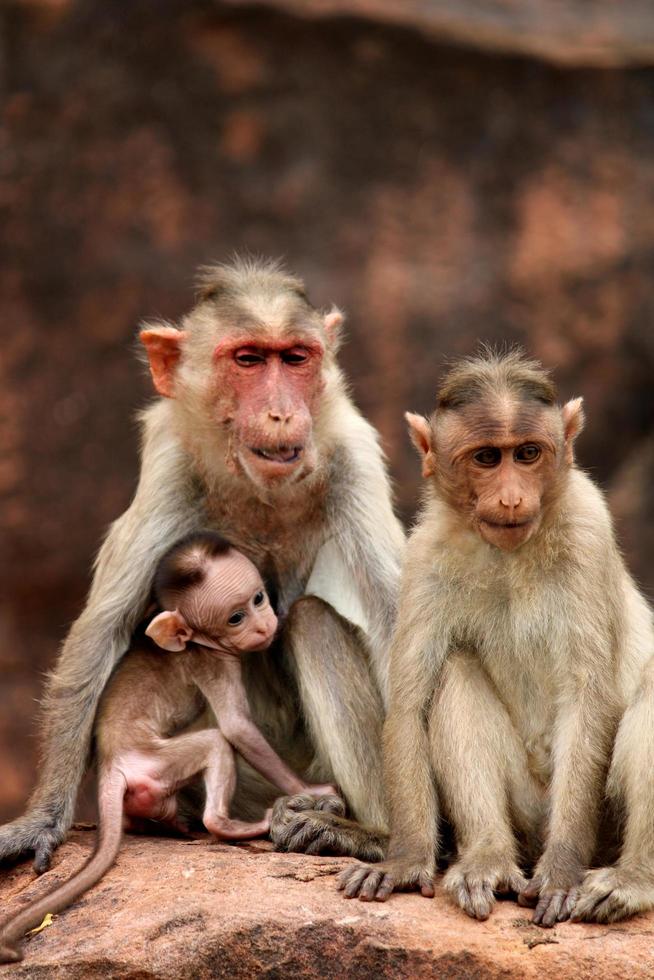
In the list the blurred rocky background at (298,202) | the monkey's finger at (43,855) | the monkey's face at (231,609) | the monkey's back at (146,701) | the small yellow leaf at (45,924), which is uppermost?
the blurred rocky background at (298,202)

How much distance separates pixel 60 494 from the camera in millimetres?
16297

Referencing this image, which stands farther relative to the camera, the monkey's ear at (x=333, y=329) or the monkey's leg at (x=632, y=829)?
the monkey's ear at (x=333, y=329)

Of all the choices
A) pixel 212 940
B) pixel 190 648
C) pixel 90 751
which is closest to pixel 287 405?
pixel 190 648

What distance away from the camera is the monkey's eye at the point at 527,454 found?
766 cm

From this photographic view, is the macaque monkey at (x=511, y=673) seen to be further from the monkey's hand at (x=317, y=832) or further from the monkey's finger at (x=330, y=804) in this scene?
the monkey's finger at (x=330, y=804)

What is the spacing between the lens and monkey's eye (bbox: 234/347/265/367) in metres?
8.98

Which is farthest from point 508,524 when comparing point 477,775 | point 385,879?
point 385,879

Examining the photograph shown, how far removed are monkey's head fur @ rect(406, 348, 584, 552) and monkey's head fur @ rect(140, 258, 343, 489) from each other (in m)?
1.05

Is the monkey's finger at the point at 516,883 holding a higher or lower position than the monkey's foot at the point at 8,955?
higher

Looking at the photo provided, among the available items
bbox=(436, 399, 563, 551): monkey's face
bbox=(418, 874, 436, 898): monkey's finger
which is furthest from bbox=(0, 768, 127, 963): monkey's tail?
bbox=(436, 399, 563, 551): monkey's face

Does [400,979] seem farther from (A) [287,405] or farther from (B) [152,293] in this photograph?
(B) [152,293]

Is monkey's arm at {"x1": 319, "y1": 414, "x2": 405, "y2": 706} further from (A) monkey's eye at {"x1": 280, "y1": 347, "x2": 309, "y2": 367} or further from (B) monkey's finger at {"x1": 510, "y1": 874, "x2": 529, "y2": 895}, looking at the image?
(B) monkey's finger at {"x1": 510, "y1": 874, "x2": 529, "y2": 895}

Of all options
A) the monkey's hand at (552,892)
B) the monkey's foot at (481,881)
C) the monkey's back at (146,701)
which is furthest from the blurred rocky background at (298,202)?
the monkey's hand at (552,892)

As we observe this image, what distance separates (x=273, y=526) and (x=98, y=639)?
1.19 meters
